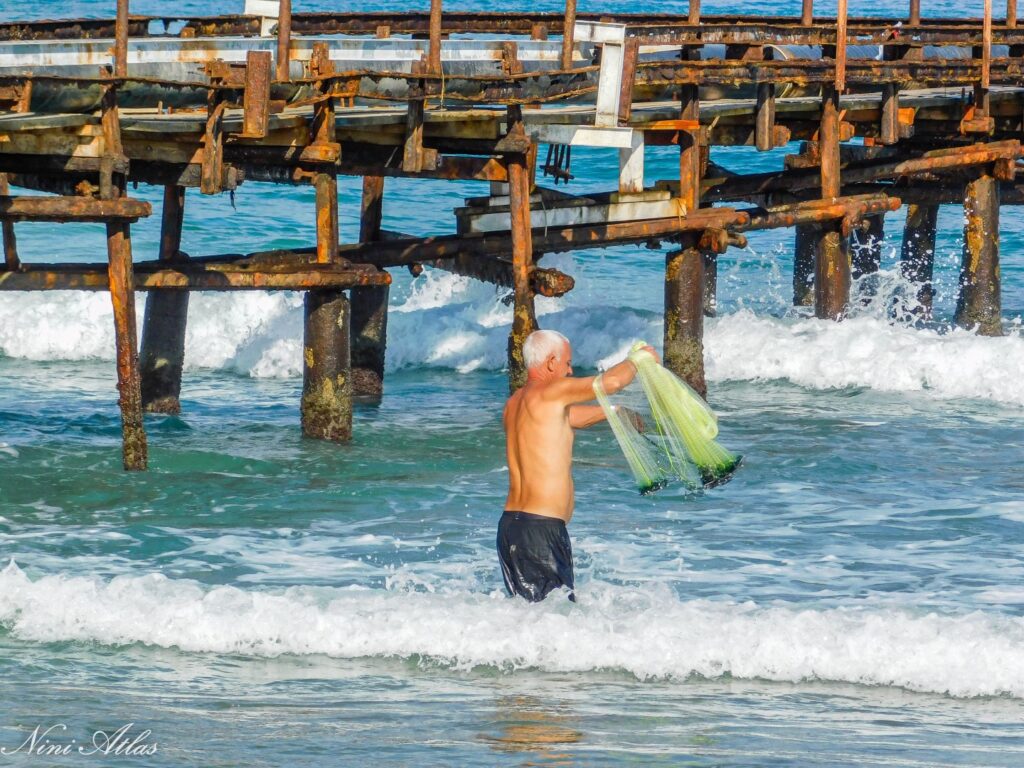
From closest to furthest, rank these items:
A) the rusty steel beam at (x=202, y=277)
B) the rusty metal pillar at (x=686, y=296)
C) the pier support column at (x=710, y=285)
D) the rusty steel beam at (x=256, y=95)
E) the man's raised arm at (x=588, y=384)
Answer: the man's raised arm at (x=588, y=384) < the rusty steel beam at (x=256, y=95) < the rusty steel beam at (x=202, y=277) < the rusty metal pillar at (x=686, y=296) < the pier support column at (x=710, y=285)

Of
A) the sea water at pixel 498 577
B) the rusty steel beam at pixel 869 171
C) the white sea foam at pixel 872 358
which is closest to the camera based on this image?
the sea water at pixel 498 577

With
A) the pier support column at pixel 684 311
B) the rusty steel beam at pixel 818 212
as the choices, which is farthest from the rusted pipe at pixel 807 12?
the pier support column at pixel 684 311

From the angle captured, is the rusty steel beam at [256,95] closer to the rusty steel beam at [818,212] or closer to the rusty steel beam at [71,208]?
the rusty steel beam at [71,208]

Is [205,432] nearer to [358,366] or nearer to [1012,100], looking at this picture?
[358,366]

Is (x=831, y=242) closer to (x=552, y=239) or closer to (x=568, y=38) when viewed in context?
(x=552, y=239)

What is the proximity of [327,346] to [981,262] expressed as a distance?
26.3 ft

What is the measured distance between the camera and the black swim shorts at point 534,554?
8102 mm

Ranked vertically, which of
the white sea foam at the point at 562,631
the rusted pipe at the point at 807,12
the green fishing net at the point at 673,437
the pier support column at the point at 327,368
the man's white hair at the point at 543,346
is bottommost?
the white sea foam at the point at 562,631

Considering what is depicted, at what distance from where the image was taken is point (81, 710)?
7332 millimetres

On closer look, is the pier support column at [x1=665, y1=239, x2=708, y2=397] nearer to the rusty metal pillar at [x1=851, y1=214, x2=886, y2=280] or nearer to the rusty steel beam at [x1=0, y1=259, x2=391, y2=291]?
the rusty steel beam at [x1=0, y1=259, x2=391, y2=291]

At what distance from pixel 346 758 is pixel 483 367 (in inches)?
453

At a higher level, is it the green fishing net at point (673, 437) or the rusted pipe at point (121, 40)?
the rusted pipe at point (121, 40)

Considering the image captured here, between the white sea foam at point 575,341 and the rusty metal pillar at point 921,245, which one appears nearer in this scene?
the white sea foam at point 575,341

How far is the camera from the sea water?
722 centimetres
